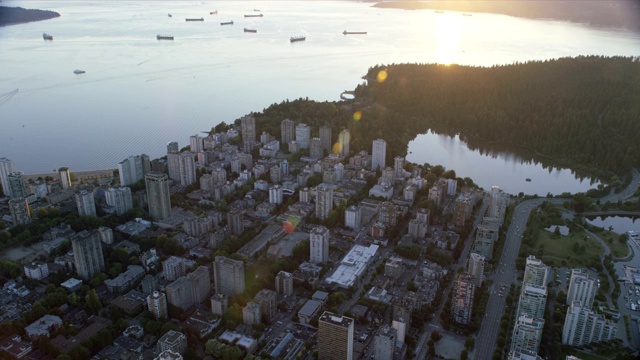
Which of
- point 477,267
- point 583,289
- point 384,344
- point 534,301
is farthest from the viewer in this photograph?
point 477,267

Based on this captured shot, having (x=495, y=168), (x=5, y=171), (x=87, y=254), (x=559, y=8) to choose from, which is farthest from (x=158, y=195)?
(x=559, y=8)

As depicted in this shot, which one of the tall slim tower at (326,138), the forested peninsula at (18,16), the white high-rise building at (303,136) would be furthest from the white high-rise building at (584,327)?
the forested peninsula at (18,16)

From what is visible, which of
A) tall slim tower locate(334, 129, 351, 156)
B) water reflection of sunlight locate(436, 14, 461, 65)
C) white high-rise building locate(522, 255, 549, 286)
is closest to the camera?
white high-rise building locate(522, 255, 549, 286)

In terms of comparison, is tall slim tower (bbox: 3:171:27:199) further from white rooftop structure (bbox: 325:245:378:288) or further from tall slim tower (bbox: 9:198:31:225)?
white rooftop structure (bbox: 325:245:378:288)

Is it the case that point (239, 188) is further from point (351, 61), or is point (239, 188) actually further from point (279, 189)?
point (351, 61)

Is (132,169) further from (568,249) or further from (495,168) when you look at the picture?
(495,168)

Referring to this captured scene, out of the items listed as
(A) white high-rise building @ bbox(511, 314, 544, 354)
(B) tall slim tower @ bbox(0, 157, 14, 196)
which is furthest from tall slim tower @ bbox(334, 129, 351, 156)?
(A) white high-rise building @ bbox(511, 314, 544, 354)

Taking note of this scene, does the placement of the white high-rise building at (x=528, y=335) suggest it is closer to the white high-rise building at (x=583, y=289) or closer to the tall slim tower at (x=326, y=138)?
the white high-rise building at (x=583, y=289)
